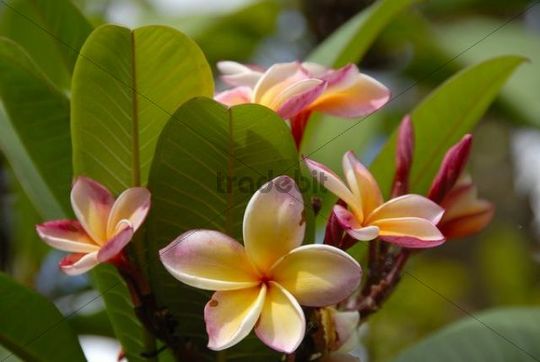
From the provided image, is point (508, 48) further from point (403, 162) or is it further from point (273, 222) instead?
point (273, 222)

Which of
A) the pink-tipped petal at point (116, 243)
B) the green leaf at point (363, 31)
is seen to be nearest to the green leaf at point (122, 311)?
the pink-tipped petal at point (116, 243)

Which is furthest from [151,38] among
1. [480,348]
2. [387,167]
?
[480,348]

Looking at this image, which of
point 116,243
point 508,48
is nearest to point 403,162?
point 116,243

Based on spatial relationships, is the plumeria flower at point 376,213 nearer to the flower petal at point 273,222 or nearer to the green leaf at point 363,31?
the flower petal at point 273,222

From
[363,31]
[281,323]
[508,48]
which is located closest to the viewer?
[281,323]

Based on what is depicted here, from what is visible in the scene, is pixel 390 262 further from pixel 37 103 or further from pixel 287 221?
pixel 37 103

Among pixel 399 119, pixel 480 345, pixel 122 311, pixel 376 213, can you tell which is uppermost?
pixel 376 213
